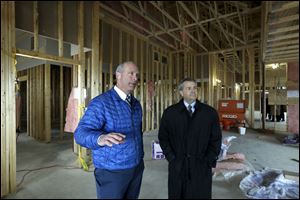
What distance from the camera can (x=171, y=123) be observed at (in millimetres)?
2020

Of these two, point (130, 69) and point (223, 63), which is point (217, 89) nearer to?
point (223, 63)

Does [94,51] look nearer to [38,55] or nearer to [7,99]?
[38,55]

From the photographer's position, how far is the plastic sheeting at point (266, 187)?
2482 millimetres

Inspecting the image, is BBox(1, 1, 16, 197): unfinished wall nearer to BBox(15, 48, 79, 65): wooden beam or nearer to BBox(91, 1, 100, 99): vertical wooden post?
BBox(15, 48, 79, 65): wooden beam

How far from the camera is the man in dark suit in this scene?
Result: 191cm

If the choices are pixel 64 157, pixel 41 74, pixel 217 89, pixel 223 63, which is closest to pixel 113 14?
pixel 41 74

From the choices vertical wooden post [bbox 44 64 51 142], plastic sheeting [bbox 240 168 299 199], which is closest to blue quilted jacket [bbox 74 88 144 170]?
plastic sheeting [bbox 240 168 299 199]

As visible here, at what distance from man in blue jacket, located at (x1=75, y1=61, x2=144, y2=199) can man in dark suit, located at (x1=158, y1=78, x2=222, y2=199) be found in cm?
48

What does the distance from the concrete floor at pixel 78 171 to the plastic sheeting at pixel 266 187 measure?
120mm

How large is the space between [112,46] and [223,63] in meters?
7.17

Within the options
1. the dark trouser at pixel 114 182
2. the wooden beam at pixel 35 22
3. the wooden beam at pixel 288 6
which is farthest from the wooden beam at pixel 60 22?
the wooden beam at pixel 288 6

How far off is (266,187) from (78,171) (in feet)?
9.07

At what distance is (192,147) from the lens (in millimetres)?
1902

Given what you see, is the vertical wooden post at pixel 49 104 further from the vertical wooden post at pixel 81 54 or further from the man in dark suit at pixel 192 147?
the man in dark suit at pixel 192 147
